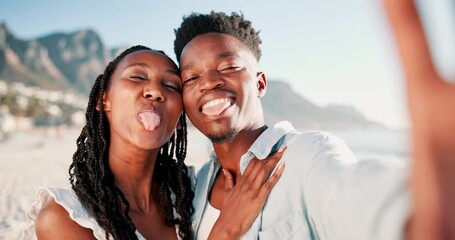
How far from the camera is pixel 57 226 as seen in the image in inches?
96.9

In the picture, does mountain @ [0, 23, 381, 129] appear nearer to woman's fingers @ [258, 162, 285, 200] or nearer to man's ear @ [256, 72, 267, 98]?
man's ear @ [256, 72, 267, 98]

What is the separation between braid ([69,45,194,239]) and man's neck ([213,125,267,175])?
46 centimetres

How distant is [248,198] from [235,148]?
670 mm

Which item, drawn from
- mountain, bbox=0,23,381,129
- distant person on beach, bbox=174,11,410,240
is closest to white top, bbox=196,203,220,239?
distant person on beach, bbox=174,11,410,240

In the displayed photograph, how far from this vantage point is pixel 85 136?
127 inches

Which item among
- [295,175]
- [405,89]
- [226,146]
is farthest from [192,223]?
[405,89]

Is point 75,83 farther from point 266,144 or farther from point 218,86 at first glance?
point 266,144

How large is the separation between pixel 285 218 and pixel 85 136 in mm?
1786

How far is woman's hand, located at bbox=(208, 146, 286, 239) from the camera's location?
96.7 inches

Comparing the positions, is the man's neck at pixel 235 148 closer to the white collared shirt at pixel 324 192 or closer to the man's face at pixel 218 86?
the man's face at pixel 218 86

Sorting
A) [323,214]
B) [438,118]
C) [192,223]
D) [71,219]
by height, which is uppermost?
[438,118]

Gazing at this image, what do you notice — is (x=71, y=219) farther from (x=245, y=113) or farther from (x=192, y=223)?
(x=245, y=113)

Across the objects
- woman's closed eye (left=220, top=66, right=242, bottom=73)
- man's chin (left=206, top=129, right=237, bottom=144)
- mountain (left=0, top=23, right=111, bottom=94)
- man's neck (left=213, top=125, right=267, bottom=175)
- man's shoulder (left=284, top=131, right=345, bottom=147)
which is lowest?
mountain (left=0, top=23, right=111, bottom=94)

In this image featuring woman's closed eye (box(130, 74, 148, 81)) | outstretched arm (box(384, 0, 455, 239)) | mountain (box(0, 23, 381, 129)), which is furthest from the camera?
mountain (box(0, 23, 381, 129))
